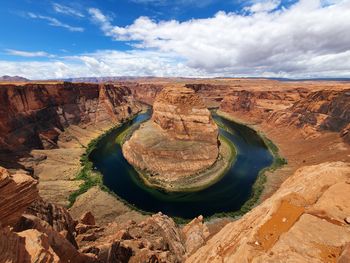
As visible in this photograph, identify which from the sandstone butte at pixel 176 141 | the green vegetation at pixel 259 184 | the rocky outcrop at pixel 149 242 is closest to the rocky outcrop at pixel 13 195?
the rocky outcrop at pixel 149 242

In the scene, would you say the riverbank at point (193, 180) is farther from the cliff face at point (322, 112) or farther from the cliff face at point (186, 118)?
the cliff face at point (322, 112)

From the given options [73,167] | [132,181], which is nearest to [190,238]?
[132,181]

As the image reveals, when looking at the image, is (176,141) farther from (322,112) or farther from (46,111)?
(322,112)

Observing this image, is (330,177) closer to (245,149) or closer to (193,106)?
(193,106)

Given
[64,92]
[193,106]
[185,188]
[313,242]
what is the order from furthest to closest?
[64,92] < [193,106] < [185,188] < [313,242]

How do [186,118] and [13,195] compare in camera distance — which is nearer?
[13,195]

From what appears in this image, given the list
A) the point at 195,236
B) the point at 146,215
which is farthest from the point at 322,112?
the point at 195,236

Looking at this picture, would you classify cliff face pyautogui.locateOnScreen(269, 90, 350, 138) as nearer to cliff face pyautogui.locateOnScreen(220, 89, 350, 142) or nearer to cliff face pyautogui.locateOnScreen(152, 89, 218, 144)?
cliff face pyautogui.locateOnScreen(220, 89, 350, 142)
